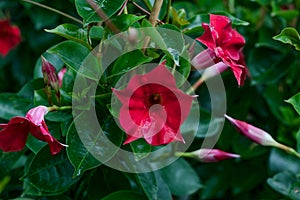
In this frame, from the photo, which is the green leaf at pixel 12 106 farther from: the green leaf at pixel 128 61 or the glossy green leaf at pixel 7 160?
the green leaf at pixel 128 61

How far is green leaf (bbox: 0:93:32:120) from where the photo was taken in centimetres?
125

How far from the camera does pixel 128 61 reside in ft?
3.25

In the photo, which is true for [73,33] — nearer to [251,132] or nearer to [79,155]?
[79,155]

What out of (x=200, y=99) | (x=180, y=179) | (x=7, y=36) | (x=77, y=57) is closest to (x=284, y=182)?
(x=180, y=179)

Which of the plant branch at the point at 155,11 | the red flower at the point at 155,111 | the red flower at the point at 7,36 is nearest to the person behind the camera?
the red flower at the point at 155,111

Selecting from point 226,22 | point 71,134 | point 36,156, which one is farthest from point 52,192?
point 226,22

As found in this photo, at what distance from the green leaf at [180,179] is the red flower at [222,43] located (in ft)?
1.45

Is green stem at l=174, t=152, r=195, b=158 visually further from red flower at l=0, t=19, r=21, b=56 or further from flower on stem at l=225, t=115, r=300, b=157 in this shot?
red flower at l=0, t=19, r=21, b=56

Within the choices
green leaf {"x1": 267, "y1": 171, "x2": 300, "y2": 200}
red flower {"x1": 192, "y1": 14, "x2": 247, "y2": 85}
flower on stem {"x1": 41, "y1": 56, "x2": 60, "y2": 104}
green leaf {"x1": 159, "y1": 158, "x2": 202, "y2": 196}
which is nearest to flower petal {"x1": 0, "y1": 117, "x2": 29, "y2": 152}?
flower on stem {"x1": 41, "y1": 56, "x2": 60, "y2": 104}

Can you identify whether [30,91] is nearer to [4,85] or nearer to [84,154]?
[84,154]

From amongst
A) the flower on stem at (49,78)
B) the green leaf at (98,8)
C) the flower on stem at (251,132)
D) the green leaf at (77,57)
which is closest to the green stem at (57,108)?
the flower on stem at (49,78)

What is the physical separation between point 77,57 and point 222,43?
0.28m

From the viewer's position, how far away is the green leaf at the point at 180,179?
1397 mm

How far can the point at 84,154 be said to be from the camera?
0.97 m
